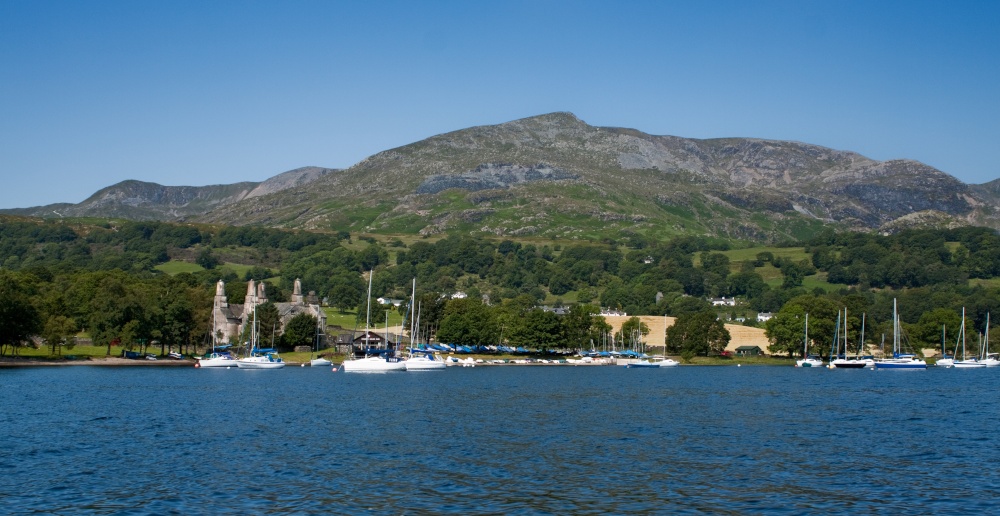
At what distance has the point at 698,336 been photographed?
521ft

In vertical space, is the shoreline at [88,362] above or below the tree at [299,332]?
below

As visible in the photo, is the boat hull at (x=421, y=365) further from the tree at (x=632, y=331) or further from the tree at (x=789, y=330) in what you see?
the tree at (x=789, y=330)

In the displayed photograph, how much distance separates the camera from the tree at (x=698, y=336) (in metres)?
159

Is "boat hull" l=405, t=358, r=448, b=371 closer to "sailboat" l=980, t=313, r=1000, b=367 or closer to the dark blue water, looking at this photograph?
the dark blue water

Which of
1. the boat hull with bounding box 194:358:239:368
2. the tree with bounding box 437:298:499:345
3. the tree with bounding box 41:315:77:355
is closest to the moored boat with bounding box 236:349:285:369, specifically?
the boat hull with bounding box 194:358:239:368

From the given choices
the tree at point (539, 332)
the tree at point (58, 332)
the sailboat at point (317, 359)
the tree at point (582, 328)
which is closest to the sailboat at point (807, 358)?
the tree at point (582, 328)

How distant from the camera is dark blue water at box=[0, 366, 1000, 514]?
32.2 meters

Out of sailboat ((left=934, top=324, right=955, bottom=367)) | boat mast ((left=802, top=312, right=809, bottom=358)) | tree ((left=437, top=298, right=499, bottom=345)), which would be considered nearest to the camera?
boat mast ((left=802, top=312, right=809, bottom=358))

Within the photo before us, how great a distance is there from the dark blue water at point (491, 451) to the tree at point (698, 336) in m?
76.9

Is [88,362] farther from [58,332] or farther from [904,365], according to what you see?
[904,365]

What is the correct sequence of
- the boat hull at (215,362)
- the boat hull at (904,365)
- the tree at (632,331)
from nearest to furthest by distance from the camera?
the boat hull at (215,362)
the boat hull at (904,365)
the tree at (632,331)

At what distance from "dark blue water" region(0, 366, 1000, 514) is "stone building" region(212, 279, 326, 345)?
74.9 metres

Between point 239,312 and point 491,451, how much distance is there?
131096 mm

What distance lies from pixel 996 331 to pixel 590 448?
160928mm
